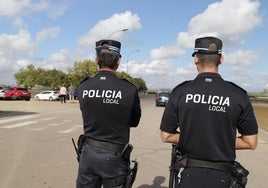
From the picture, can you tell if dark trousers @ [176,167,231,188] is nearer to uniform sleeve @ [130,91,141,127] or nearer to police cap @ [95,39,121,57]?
uniform sleeve @ [130,91,141,127]

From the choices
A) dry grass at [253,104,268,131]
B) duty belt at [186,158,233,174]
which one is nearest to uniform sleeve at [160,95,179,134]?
duty belt at [186,158,233,174]

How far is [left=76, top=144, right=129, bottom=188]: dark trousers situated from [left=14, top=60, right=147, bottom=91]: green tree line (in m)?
69.0

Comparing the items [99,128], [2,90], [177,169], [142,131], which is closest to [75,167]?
[99,128]

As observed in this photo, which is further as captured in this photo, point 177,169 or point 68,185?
point 68,185

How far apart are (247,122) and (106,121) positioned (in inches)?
48.2

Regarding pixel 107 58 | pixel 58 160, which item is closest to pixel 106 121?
pixel 107 58

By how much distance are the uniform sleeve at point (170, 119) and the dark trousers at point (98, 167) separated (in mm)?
611

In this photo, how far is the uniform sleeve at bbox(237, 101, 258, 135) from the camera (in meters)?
2.98

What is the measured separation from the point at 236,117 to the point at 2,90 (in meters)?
45.8

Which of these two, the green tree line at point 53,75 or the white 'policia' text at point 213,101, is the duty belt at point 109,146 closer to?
the white 'policia' text at point 213,101

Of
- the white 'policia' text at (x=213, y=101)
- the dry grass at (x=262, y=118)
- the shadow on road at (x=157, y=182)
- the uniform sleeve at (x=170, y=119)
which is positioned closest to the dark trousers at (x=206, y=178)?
the uniform sleeve at (x=170, y=119)

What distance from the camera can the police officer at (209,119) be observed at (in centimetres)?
295

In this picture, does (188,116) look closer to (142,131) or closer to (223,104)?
(223,104)

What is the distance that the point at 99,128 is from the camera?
3.55 m
